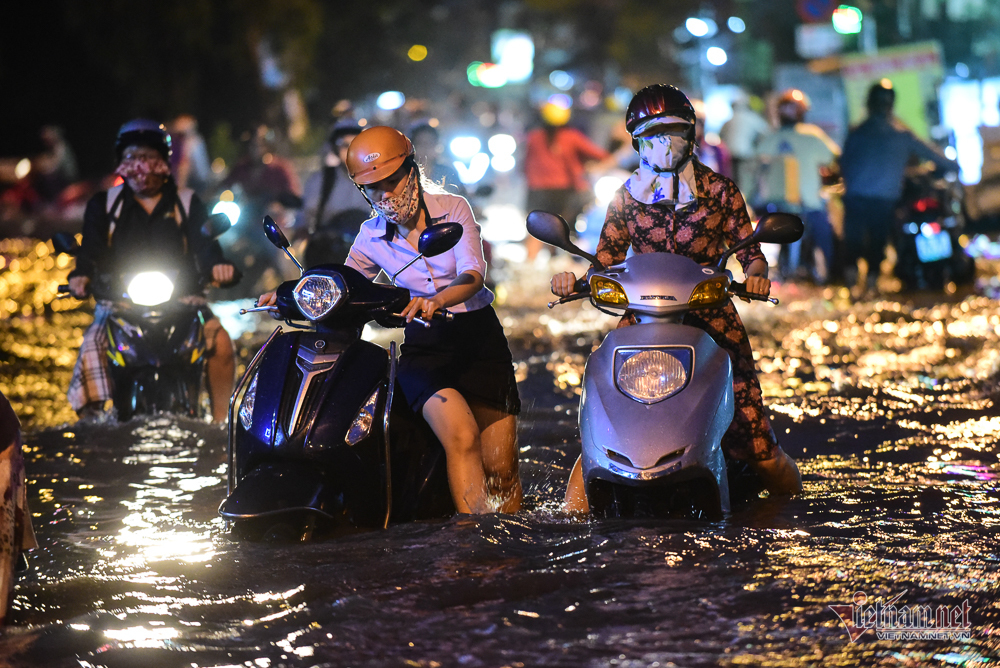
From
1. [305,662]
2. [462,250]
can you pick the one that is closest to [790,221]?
[462,250]

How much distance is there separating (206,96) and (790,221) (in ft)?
116

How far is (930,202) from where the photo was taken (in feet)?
47.0

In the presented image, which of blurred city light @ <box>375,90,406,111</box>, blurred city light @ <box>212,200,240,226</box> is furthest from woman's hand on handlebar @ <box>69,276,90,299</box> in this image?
blurred city light @ <box>375,90,406,111</box>

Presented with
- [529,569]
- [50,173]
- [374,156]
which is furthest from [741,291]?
[50,173]

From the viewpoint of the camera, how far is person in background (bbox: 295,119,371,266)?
1045 cm

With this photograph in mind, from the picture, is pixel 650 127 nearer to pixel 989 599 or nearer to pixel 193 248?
pixel 989 599

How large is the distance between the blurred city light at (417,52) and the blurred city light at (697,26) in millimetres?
18663

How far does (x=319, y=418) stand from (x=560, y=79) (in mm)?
55990

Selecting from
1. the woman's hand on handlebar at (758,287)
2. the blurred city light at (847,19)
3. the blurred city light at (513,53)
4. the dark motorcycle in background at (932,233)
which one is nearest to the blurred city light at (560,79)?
the blurred city light at (513,53)

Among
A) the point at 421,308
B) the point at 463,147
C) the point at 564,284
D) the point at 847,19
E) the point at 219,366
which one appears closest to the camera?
the point at 421,308

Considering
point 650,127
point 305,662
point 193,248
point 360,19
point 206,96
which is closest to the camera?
point 305,662

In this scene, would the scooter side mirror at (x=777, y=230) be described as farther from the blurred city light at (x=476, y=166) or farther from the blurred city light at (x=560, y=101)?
the blurred city light at (x=560, y=101)

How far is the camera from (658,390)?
15.4 ft

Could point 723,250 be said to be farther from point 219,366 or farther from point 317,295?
point 219,366
